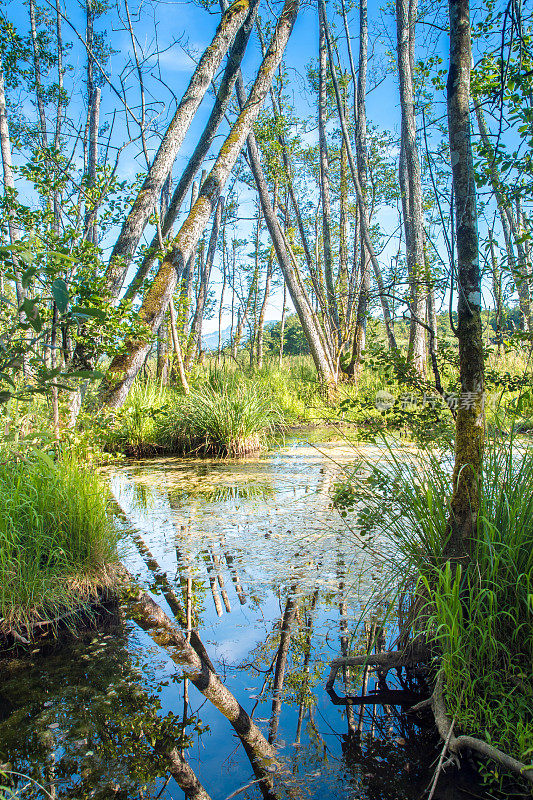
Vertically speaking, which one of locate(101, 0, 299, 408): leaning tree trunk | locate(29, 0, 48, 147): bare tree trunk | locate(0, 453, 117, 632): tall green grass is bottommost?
locate(0, 453, 117, 632): tall green grass

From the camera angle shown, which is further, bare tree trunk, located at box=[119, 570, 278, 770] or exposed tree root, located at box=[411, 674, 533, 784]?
bare tree trunk, located at box=[119, 570, 278, 770]

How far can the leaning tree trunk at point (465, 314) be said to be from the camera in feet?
5.90

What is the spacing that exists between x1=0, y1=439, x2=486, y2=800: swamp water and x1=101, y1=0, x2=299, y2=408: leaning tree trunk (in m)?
1.22

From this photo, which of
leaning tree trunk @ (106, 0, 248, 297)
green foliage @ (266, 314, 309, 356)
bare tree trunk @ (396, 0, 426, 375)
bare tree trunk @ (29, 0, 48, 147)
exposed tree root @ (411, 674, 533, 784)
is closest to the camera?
exposed tree root @ (411, 674, 533, 784)

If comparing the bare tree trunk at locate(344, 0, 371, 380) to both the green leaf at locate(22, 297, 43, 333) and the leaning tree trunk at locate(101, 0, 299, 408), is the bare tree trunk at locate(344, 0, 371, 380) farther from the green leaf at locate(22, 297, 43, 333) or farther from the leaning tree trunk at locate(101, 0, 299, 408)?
the green leaf at locate(22, 297, 43, 333)

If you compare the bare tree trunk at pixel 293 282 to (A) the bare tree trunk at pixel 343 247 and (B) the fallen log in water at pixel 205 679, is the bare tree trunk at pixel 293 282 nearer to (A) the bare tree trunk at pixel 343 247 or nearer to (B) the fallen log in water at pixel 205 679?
(A) the bare tree trunk at pixel 343 247

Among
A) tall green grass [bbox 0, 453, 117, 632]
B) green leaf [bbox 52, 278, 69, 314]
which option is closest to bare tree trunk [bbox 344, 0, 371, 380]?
tall green grass [bbox 0, 453, 117, 632]

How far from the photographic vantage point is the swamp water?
57.3 inches

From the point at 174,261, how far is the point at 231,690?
326cm

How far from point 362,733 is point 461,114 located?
2.20m

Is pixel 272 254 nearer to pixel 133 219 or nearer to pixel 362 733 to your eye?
pixel 133 219

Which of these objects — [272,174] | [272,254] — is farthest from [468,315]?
[272,254]

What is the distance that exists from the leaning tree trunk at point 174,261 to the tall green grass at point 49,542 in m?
1.09

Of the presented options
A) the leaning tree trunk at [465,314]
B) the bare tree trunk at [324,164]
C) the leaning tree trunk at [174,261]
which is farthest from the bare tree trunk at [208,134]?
the bare tree trunk at [324,164]
